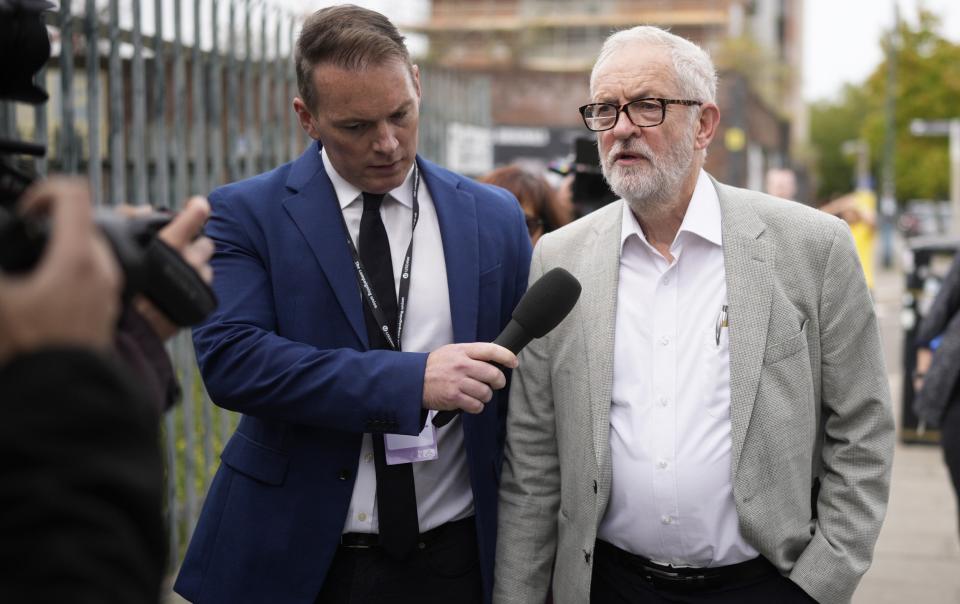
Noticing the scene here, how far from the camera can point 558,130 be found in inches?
599

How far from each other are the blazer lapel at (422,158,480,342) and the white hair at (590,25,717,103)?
20.0 inches

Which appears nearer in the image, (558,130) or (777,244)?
(777,244)

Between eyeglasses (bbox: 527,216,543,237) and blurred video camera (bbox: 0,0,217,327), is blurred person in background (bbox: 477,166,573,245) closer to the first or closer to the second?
eyeglasses (bbox: 527,216,543,237)

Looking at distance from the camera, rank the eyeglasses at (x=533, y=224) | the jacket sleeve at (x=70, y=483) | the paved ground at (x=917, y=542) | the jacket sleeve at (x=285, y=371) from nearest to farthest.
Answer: the jacket sleeve at (x=70, y=483)
the jacket sleeve at (x=285, y=371)
the eyeglasses at (x=533, y=224)
the paved ground at (x=917, y=542)

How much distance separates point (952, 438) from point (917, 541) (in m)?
2.54

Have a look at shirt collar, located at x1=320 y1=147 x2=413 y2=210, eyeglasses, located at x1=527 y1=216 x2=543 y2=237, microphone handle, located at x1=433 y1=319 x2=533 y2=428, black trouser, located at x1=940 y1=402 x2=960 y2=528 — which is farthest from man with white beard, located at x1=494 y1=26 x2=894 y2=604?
black trouser, located at x1=940 y1=402 x2=960 y2=528

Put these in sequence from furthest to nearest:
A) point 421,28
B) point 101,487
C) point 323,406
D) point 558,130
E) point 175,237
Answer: point 421,28
point 558,130
point 323,406
point 175,237
point 101,487

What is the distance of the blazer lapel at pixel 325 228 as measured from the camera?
2.60 m

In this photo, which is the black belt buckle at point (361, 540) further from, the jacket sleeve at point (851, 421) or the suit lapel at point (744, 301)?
the jacket sleeve at point (851, 421)

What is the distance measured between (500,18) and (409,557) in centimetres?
3784

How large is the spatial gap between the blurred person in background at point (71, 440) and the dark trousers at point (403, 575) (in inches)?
59.0

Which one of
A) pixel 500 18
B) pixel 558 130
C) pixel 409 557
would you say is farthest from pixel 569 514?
pixel 500 18

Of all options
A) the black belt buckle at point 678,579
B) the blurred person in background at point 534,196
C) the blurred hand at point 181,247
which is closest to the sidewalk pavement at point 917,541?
the blurred person in background at point 534,196

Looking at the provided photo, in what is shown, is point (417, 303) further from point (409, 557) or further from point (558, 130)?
point (558, 130)
